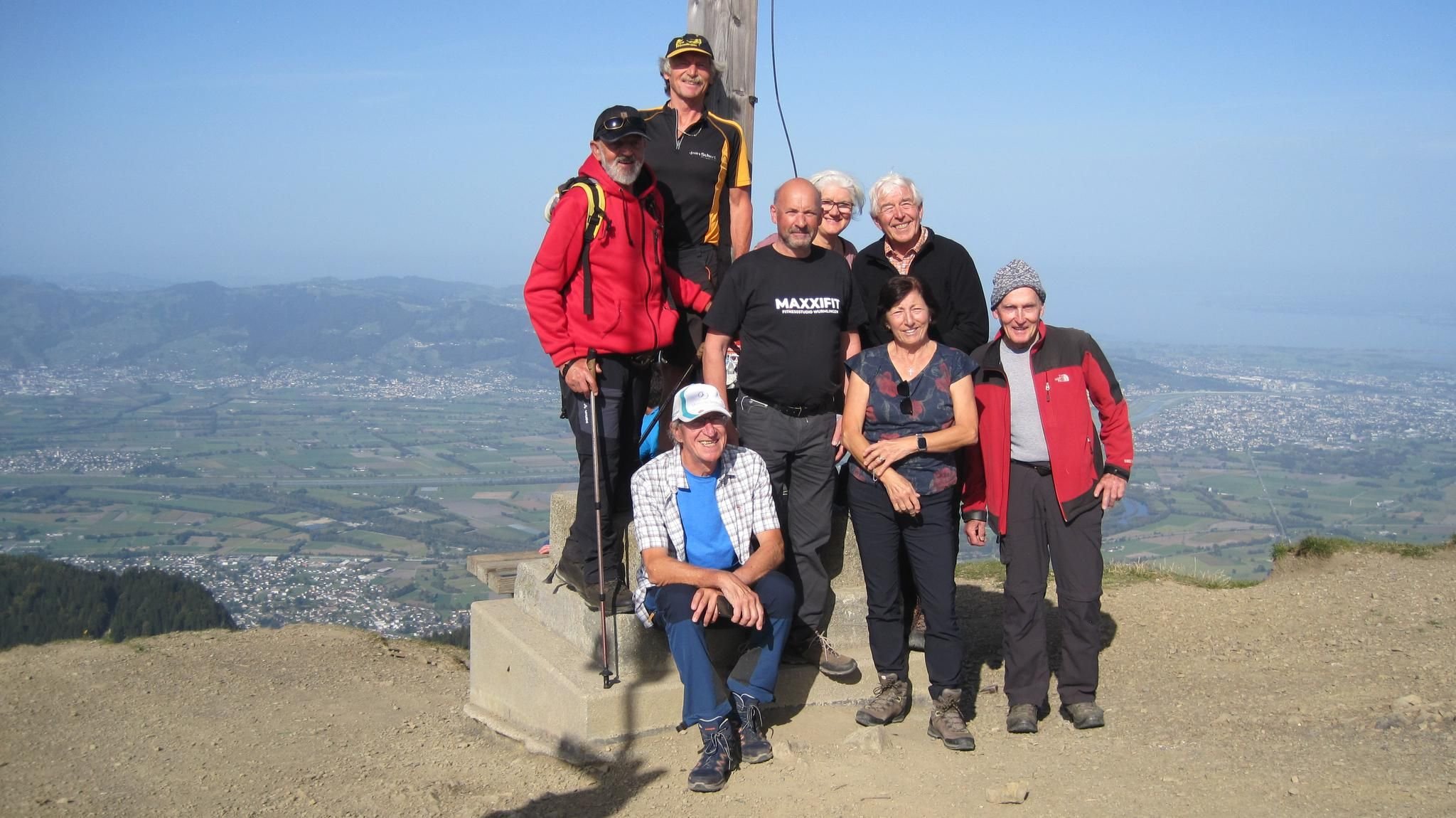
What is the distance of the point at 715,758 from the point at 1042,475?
197 centimetres

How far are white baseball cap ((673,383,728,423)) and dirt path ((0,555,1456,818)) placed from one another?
156 centimetres

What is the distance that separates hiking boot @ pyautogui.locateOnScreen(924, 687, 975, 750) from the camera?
5117 millimetres

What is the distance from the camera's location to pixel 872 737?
514 centimetres

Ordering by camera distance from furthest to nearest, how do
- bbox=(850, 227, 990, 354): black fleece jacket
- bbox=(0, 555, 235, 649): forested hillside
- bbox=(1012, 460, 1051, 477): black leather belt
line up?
bbox=(0, 555, 235, 649): forested hillside < bbox=(850, 227, 990, 354): black fleece jacket < bbox=(1012, 460, 1051, 477): black leather belt

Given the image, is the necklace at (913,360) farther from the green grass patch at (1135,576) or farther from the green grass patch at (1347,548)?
the green grass patch at (1347,548)

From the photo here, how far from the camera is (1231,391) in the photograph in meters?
47.2

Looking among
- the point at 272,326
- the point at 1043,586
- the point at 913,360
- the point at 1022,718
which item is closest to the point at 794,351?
the point at 913,360

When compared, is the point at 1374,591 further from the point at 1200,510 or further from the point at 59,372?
the point at 59,372

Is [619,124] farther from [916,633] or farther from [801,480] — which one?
[916,633]

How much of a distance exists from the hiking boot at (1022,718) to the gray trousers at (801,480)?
102 centimetres

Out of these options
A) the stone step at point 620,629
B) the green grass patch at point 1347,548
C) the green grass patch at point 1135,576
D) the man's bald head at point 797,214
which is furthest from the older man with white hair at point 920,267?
the green grass patch at point 1347,548

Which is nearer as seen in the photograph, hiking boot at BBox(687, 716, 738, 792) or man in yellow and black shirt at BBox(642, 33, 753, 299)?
hiking boot at BBox(687, 716, 738, 792)

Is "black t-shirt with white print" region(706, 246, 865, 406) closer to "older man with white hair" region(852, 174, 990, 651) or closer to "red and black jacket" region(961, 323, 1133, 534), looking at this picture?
"older man with white hair" region(852, 174, 990, 651)

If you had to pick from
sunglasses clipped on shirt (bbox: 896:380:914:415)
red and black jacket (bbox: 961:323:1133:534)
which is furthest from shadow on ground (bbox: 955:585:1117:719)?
sunglasses clipped on shirt (bbox: 896:380:914:415)
